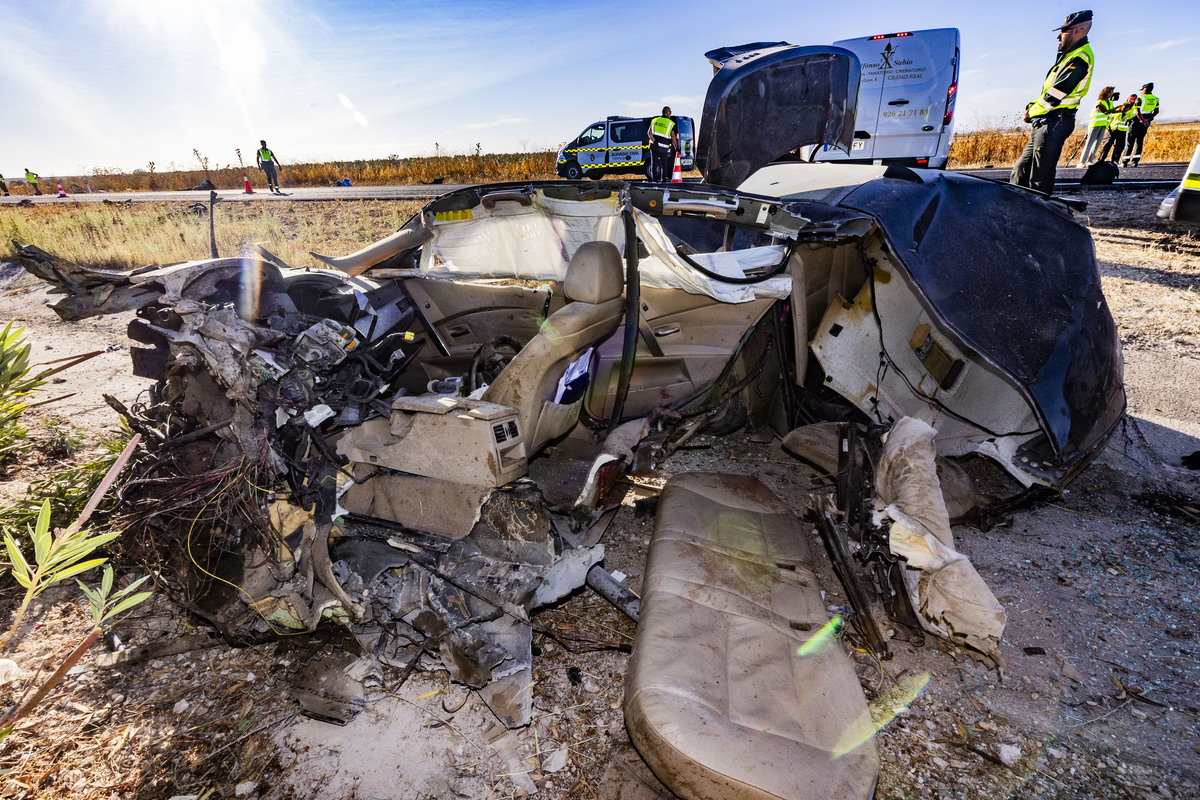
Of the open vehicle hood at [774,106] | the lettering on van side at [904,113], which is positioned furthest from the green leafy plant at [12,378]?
the lettering on van side at [904,113]

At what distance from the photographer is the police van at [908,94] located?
7.59 m

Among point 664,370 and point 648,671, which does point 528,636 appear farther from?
point 664,370

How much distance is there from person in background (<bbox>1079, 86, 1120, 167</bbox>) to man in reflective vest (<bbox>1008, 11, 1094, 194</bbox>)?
6621mm

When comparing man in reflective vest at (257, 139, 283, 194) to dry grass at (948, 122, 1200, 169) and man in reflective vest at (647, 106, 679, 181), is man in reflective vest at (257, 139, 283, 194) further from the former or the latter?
dry grass at (948, 122, 1200, 169)

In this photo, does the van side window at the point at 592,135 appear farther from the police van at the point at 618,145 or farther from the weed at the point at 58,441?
the weed at the point at 58,441

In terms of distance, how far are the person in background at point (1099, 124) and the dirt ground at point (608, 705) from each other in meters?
11.7

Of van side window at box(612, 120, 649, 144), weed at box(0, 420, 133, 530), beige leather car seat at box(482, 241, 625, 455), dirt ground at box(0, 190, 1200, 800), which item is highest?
van side window at box(612, 120, 649, 144)

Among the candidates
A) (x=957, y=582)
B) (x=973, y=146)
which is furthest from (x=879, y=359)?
(x=973, y=146)

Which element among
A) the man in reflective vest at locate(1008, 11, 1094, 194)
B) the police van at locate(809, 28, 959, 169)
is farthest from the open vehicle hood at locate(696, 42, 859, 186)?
the police van at locate(809, 28, 959, 169)

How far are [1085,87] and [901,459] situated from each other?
6517 millimetres

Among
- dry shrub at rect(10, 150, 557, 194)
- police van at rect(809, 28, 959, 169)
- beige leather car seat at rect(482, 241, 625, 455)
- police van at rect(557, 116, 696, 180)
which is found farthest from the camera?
dry shrub at rect(10, 150, 557, 194)

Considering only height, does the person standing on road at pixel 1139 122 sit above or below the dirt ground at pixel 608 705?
above

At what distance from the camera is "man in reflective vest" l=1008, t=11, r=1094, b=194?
5.80m

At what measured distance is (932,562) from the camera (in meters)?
2.00
